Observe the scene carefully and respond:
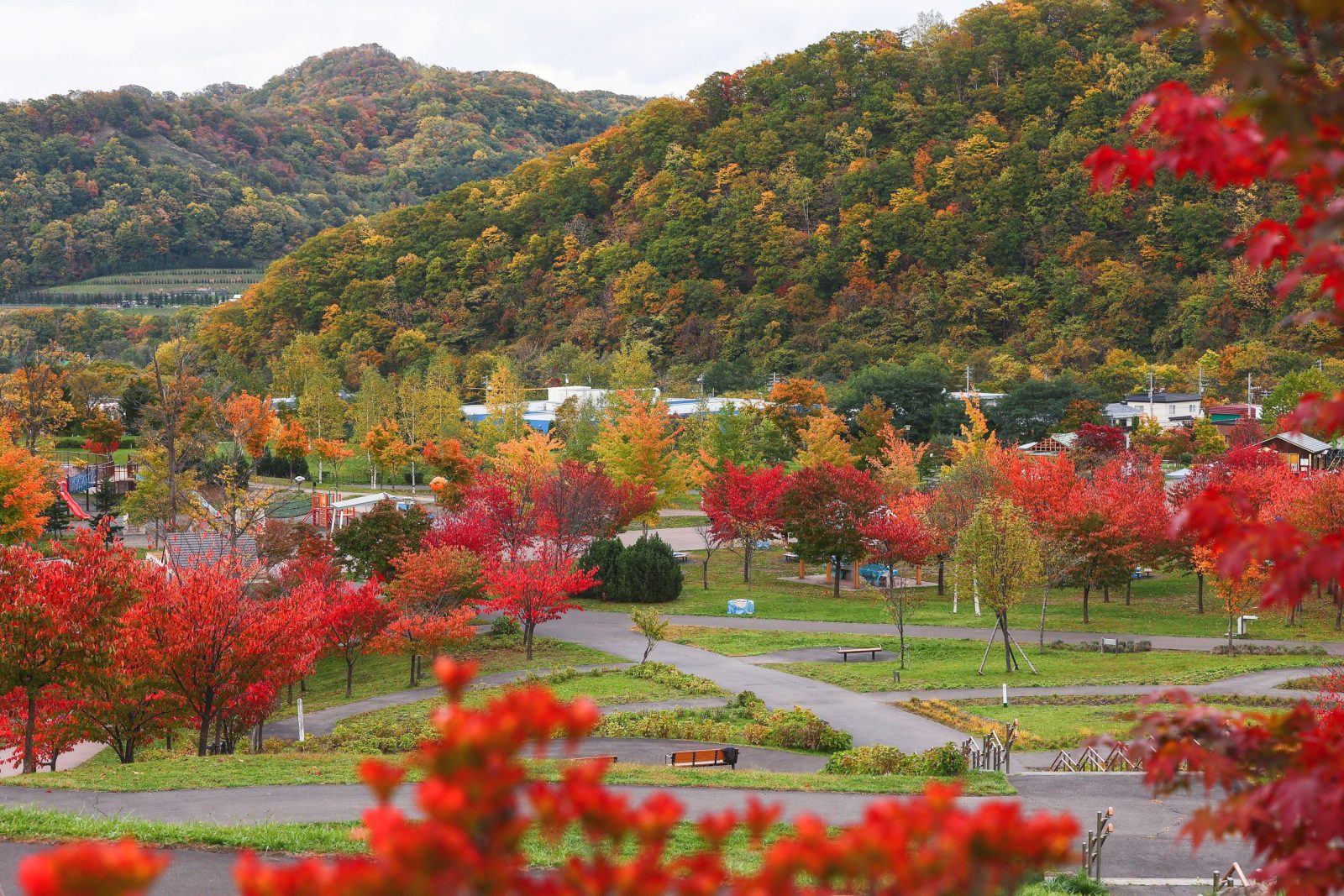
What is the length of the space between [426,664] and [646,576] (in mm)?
9042

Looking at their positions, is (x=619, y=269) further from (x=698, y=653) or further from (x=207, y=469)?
(x=698, y=653)

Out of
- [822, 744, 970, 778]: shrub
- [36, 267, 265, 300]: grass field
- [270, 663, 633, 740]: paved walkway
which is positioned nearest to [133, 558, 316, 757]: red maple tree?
[270, 663, 633, 740]: paved walkway

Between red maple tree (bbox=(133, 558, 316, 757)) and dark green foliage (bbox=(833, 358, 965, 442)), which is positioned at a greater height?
dark green foliage (bbox=(833, 358, 965, 442))

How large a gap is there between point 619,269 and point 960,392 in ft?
127

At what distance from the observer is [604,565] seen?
1399 inches

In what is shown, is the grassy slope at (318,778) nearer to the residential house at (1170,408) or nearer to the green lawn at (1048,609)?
the green lawn at (1048,609)

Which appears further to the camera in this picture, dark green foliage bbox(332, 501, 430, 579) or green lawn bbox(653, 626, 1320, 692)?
dark green foliage bbox(332, 501, 430, 579)

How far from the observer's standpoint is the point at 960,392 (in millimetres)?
68062

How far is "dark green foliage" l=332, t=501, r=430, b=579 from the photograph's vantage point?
30906mm

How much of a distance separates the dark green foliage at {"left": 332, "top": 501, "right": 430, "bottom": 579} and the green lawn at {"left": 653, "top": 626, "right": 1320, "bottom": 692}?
8.09 metres

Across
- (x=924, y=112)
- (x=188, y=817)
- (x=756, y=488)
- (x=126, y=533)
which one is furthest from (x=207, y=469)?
(x=924, y=112)

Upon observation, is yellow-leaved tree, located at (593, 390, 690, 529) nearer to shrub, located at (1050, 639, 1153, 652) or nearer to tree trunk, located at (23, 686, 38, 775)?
shrub, located at (1050, 639, 1153, 652)

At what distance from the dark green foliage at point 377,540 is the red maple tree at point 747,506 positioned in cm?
1020

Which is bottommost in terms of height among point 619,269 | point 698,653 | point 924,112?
point 698,653
